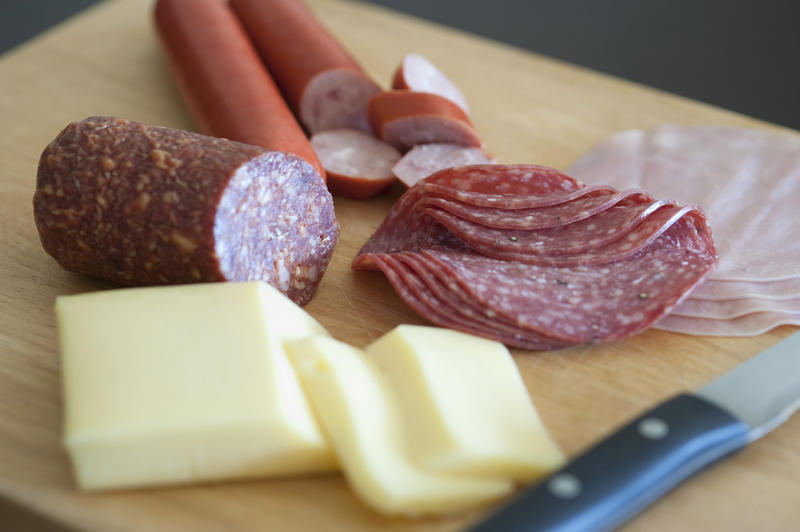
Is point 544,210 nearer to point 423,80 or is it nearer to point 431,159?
point 431,159

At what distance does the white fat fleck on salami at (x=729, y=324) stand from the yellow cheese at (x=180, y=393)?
3.24 ft

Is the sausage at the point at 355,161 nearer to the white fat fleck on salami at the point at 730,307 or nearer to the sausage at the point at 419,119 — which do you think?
the sausage at the point at 419,119

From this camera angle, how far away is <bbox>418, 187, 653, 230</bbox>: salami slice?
243 cm

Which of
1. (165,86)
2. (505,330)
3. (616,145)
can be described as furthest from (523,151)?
(165,86)

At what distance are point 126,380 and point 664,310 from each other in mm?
1252

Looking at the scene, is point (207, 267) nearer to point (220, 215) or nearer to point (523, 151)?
point (220, 215)

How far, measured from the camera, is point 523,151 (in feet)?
10.3

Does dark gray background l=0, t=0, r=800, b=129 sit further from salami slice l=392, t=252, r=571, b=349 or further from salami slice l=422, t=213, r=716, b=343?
salami slice l=392, t=252, r=571, b=349

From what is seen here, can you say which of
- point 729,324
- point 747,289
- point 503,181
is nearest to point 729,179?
point 747,289

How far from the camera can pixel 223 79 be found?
2941mm

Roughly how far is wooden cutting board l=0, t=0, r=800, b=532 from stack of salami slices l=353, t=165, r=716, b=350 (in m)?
0.10

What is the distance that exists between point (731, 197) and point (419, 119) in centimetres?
96

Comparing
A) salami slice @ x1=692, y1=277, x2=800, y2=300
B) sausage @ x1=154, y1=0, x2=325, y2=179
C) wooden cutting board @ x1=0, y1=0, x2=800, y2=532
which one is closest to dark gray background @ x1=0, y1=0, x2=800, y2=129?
wooden cutting board @ x1=0, y1=0, x2=800, y2=532

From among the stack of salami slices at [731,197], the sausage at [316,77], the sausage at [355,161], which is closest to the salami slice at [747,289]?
the stack of salami slices at [731,197]
